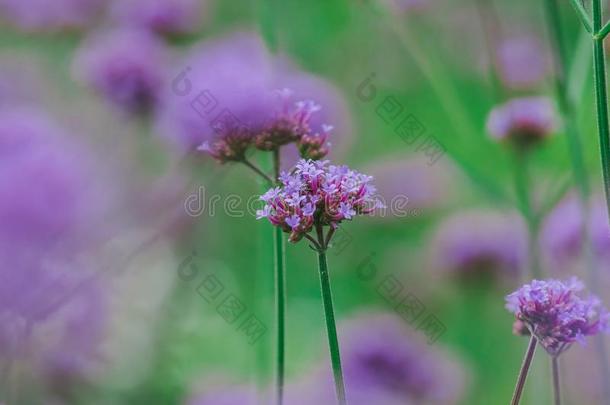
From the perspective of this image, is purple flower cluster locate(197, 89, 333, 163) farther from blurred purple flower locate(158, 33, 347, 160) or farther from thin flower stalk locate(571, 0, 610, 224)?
thin flower stalk locate(571, 0, 610, 224)

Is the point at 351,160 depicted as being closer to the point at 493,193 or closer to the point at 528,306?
the point at 493,193

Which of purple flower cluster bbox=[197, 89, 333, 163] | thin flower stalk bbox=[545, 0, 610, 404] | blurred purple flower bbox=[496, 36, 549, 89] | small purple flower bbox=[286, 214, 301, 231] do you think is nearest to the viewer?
small purple flower bbox=[286, 214, 301, 231]

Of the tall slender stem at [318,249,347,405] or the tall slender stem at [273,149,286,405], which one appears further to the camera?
the tall slender stem at [273,149,286,405]

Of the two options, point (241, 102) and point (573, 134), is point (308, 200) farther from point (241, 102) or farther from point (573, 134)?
point (573, 134)

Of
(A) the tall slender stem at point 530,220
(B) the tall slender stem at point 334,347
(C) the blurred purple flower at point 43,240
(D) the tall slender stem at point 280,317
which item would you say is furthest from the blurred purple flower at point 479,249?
(B) the tall slender stem at point 334,347

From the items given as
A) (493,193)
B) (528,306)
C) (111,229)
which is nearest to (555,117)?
(493,193)

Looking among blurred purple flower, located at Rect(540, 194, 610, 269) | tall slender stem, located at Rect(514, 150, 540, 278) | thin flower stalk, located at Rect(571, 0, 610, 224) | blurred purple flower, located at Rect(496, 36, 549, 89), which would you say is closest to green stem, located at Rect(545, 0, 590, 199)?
tall slender stem, located at Rect(514, 150, 540, 278)

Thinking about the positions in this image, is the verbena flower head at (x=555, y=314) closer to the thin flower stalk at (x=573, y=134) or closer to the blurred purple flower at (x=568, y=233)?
the thin flower stalk at (x=573, y=134)
